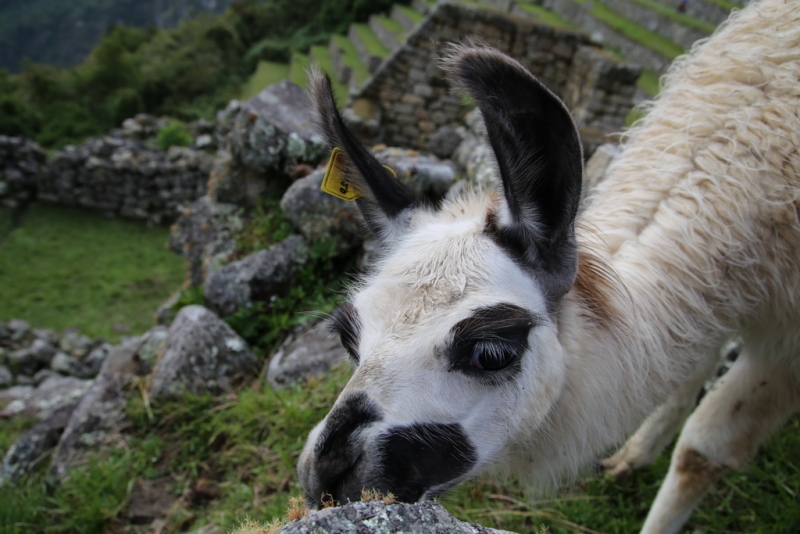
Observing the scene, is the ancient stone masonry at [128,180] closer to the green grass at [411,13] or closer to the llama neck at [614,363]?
the green grass at [411,13]

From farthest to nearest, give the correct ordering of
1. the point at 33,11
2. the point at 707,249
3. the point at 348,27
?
the point at 33,11
the point at 348,27
the point at 707,249

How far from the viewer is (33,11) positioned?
7456 centimetres

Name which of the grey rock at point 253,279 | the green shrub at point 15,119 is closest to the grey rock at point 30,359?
the grey rock at point 253,279

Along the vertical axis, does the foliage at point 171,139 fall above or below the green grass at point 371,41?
below

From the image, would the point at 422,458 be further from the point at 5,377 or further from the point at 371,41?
the point at 371,41

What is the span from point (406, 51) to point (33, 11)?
89611 millimetres

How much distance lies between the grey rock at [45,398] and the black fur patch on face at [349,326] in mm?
4984

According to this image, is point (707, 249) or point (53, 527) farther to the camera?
point (53, 527)

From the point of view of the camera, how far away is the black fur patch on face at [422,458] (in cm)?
148

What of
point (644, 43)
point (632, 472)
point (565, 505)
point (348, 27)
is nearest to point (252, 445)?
point (565, 505)

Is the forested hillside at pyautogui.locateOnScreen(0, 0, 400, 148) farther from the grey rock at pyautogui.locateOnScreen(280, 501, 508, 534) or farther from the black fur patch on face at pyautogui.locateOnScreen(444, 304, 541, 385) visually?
the grey rock at pyautogui.locateOnScreen(280, 501, 508, 534)

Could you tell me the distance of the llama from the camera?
4.97 feet

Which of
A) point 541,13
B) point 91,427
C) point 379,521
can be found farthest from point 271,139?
point 541,13

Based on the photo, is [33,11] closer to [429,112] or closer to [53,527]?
[429,112]
